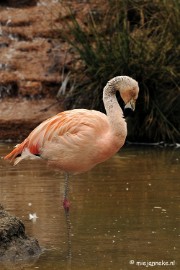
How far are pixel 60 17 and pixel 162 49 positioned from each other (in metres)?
2.44

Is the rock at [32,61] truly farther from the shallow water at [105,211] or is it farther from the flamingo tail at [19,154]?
the flamingo tail at [19,154]

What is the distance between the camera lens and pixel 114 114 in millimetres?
7176

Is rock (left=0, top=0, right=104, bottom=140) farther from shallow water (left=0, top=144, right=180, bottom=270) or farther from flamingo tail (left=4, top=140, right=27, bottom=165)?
flamingo tail (left=4, top=140, right=27, bottom=165)

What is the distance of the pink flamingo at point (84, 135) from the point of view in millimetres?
7117

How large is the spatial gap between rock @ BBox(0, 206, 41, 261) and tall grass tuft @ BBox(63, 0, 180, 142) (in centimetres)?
575

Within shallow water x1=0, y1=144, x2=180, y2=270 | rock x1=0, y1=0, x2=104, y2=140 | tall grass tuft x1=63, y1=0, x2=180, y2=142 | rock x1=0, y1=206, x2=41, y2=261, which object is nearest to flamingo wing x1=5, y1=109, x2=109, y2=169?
shallow water x1=0, y1=144, x2=180, y2=270

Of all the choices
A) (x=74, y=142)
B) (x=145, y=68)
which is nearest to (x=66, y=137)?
(x=74, y=142)

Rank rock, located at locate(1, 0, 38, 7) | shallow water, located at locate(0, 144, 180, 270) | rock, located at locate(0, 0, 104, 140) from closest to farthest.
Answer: shallow water, located at locate(0, 144, 180, 270) → rock, located at locate(0, 0, 104, 140) → rock, located at locate(1, 0, 38, 7)

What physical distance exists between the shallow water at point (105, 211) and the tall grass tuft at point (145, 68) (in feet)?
3.22

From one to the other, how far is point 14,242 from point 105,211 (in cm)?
180

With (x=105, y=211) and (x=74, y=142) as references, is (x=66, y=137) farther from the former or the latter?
(x=105, y=211)

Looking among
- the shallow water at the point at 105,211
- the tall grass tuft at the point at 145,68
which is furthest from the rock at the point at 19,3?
the shallow water at the point at 105,211

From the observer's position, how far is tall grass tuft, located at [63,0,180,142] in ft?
40.9

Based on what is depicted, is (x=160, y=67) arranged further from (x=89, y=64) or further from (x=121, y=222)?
(x=121, y=222)
